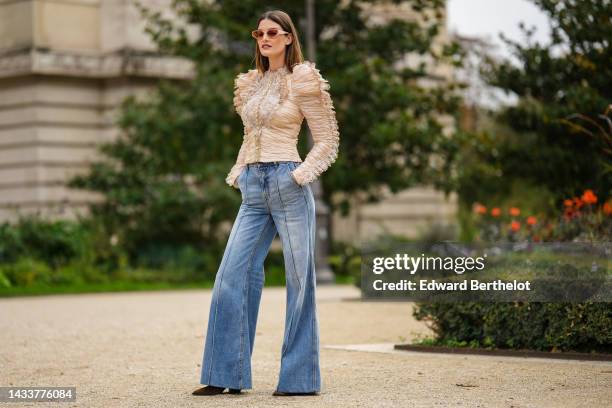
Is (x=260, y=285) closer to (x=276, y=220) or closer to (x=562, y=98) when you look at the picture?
(x=276, y=220)

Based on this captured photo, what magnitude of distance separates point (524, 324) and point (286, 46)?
317cm

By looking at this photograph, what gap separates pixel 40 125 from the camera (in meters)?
30.4

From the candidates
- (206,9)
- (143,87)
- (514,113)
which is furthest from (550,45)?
(143,87)

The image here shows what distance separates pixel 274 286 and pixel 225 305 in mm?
17018

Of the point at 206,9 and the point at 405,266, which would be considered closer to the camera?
the point at 405,266

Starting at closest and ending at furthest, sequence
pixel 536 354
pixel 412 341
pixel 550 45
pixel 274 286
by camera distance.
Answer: pixel 536 354, pixel 412 341, pixel 550 45, pixel 274 286

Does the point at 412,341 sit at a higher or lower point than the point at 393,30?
lower

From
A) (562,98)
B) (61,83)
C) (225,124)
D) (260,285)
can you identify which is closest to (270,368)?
(260,285)

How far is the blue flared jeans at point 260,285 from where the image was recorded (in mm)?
8070

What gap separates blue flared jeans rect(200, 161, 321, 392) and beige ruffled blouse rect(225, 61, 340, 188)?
9 centimetres

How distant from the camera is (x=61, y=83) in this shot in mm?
30688

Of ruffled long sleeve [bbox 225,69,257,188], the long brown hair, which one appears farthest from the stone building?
the long brown hair

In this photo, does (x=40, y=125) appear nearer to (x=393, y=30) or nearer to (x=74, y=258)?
(x=74, y=258)

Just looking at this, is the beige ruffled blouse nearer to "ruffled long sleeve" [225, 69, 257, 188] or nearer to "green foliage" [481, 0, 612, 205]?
"ruffled long sleeve" [225, 69, 257, 188]
